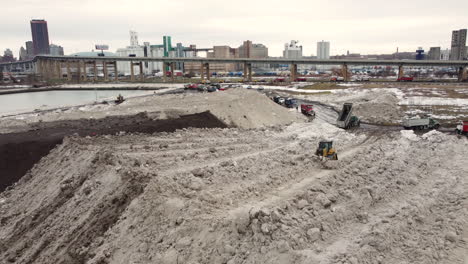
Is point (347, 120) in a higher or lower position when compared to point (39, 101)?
higher

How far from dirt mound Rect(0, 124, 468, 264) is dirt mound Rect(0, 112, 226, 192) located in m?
1.31

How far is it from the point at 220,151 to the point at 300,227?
1222cm

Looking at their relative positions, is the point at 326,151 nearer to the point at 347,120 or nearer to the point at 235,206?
the point at 235,206

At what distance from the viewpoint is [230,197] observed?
15.5 m

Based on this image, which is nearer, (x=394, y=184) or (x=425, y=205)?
(x=425, y=205)

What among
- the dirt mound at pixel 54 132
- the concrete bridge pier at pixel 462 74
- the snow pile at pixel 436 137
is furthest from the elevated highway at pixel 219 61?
the dirt mound at pixel 54 132

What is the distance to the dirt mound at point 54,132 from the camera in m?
24.0

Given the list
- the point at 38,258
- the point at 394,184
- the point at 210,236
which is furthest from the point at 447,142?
the point at 38,258

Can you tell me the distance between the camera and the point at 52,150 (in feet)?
84.3

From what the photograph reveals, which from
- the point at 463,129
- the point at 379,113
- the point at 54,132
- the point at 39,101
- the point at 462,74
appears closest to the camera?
the point at 463,129

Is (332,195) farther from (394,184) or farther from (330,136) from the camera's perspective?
(330,136)

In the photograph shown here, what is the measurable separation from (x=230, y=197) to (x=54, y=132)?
74.0 feet

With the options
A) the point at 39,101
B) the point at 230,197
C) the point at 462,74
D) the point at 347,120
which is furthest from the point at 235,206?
the point at 462,74

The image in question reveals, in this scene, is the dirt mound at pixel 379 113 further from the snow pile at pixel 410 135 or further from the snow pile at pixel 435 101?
the snow pile at pixel 410 135
